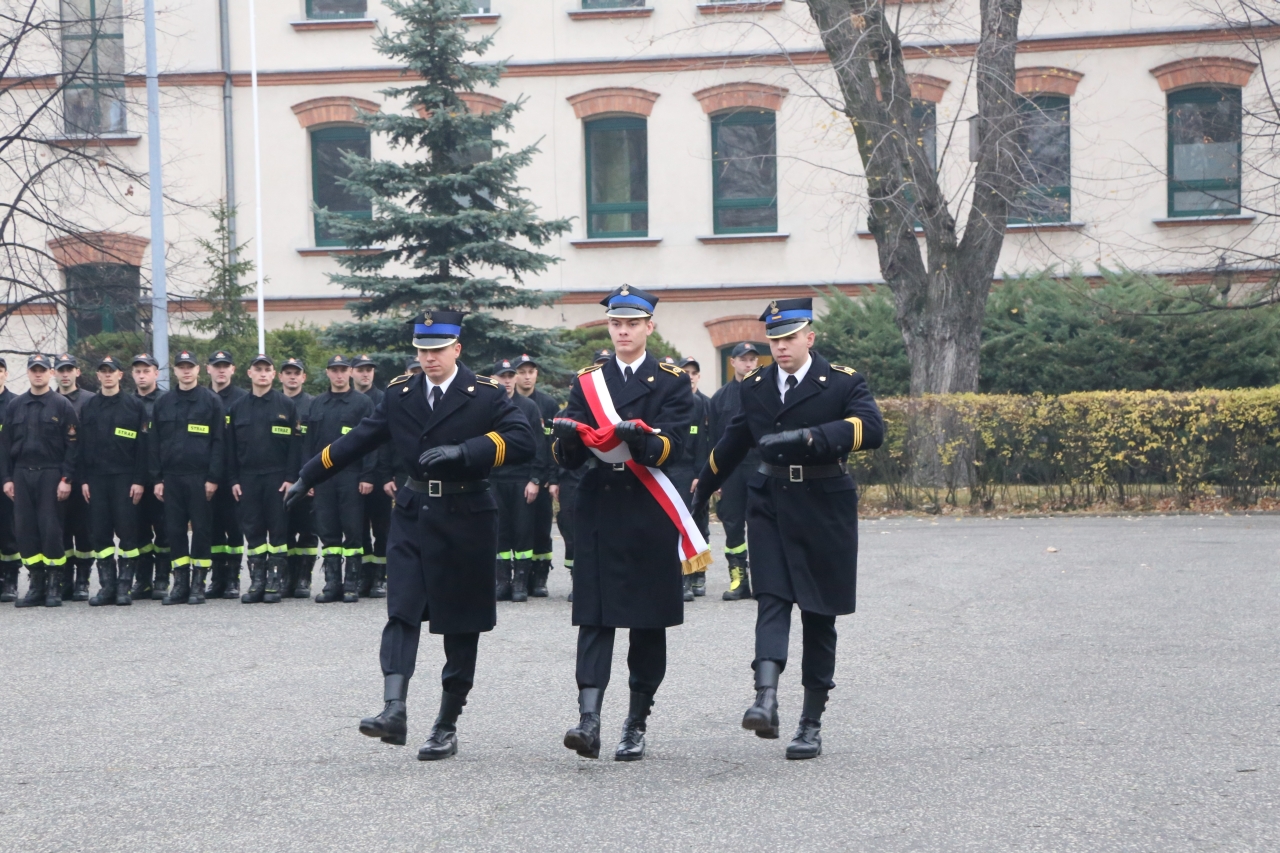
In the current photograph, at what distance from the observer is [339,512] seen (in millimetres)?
13477

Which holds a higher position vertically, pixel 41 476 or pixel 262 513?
pixel 41 476

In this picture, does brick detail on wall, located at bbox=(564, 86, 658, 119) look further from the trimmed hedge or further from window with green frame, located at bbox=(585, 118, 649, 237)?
the trimmed hedge

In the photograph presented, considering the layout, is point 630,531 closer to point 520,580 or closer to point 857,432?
point 857,432

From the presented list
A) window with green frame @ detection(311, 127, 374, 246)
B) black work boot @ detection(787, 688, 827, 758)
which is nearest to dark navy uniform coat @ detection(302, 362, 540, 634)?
black work boot @ detection(787, 688, 827, 758)

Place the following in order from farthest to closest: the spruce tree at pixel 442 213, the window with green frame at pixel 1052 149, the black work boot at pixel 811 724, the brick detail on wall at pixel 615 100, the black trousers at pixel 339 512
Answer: the brick detail on wall at pixel 615 100, the window with green frame at pixel 1052 149, the spruce tree at pixel 442 213, the black trousers at pixel 339 512, the black work boot at pixel 811 724

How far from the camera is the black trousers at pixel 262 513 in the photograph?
1346 cm

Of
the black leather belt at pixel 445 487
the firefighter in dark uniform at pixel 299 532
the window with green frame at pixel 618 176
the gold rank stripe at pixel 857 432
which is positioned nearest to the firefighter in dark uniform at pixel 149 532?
the firefighter in dark uniform at pixel 299 532

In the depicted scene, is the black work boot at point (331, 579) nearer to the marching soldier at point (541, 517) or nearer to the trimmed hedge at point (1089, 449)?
the marching soldier at point (541, 517)

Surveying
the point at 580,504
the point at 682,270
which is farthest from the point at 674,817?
the point at 682,270

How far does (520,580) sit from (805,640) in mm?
6338

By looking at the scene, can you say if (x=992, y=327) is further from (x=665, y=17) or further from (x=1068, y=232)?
(x=665, y=17)

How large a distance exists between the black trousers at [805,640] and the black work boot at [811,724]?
0.04 meters

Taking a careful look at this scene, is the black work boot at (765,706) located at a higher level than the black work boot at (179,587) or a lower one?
higher

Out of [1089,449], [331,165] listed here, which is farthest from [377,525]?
[331,165]
